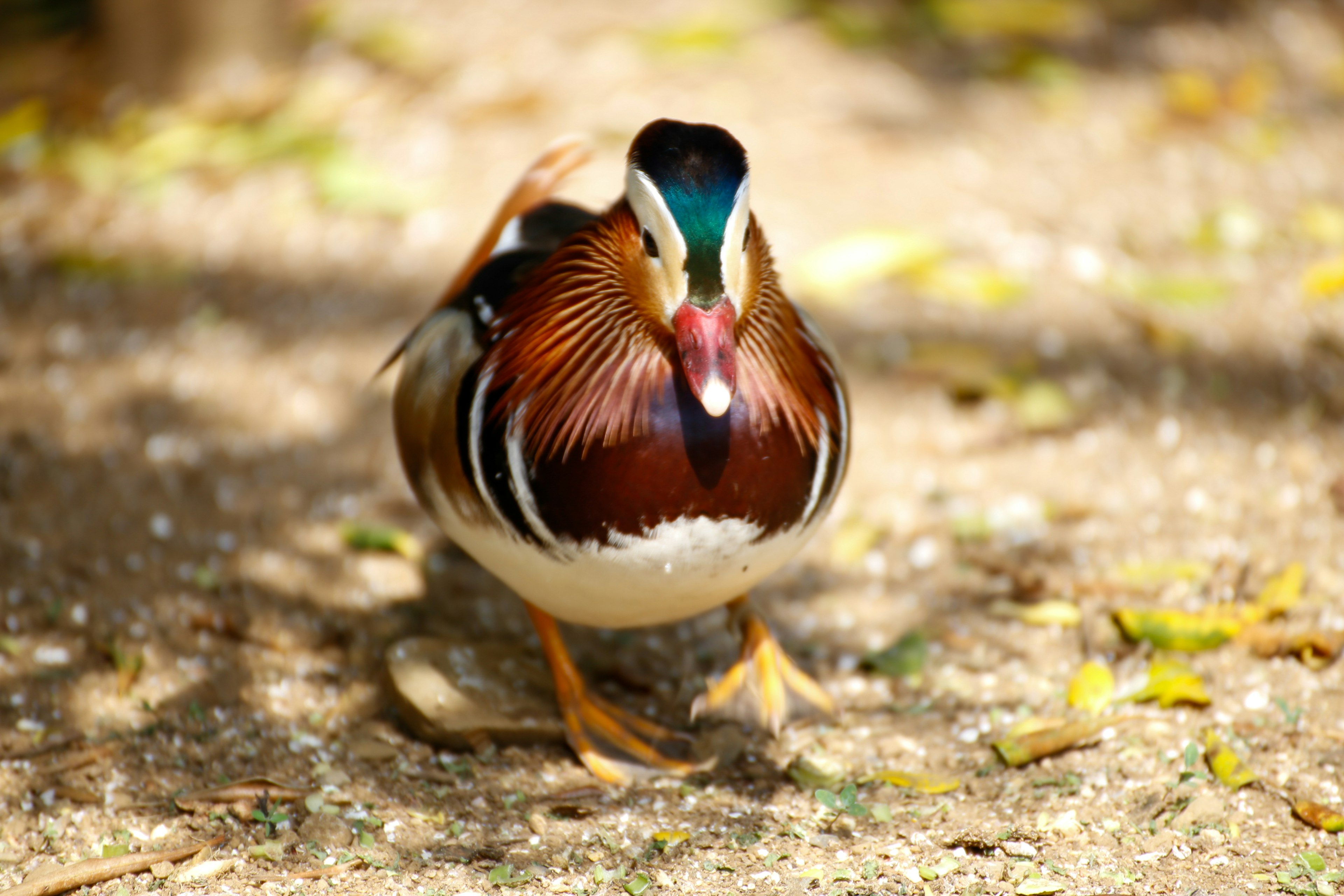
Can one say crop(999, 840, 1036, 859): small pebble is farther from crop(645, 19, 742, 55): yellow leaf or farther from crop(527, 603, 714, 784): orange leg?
crop(645, 19, 742, 55): yellow leaf

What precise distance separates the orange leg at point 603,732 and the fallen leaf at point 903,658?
47cm

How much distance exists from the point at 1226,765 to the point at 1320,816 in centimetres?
17

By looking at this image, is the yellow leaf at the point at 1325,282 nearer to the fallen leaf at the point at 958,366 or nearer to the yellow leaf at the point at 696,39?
the fallen leaf at the point at 958,366

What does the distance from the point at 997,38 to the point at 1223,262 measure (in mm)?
1539

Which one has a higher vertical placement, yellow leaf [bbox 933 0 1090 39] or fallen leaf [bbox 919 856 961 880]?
yellow leaf [bbox 933 0 1090 39]

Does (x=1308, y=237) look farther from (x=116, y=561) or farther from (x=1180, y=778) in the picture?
(x=116, y=561)

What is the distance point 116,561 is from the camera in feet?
9.73

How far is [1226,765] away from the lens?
88.2 inches

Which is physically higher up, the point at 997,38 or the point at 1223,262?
the point at 997,38

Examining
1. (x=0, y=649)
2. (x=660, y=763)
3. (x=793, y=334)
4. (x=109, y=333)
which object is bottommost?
(x=660, y=763)

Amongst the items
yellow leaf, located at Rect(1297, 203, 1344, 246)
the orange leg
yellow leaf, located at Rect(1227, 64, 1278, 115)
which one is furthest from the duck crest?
yellow leaf, located at Rect(1227, 64, 1278, 115)

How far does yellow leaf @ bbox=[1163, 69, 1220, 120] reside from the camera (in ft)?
15.5

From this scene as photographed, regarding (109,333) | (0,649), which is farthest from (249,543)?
(109,333)

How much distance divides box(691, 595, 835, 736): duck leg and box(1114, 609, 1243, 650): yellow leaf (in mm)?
664
